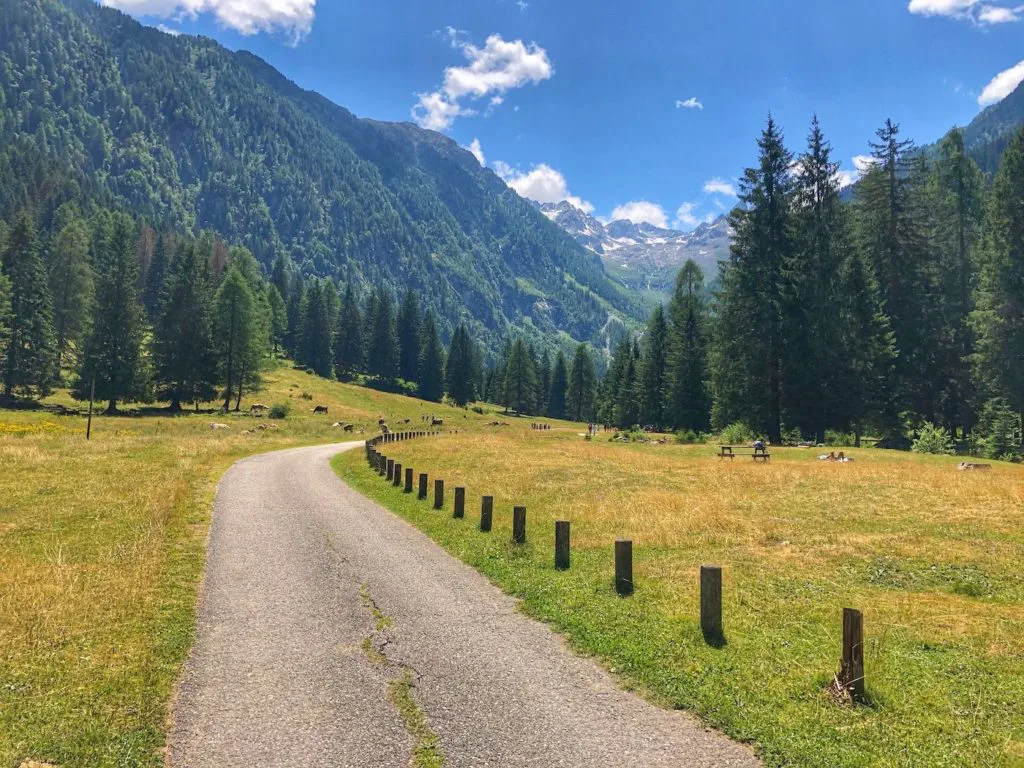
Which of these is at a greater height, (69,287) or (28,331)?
(69,287)

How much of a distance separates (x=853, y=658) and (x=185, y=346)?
71.1m

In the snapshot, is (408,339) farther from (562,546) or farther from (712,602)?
(712,602)

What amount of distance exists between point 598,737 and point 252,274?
11777 centimetres

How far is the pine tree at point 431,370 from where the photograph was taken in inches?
4436

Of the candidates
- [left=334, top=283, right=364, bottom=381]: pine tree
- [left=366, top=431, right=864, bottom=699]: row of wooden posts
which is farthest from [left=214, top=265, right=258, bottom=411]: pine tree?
[left=366, top=431, right=864, bottom=699]: row of wooden posts

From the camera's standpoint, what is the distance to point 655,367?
72625mm

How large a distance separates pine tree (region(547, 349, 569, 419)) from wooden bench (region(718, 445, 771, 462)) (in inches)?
3911

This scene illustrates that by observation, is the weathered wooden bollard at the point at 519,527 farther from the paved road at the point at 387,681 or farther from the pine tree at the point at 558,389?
the pine tree at the point at 558,389

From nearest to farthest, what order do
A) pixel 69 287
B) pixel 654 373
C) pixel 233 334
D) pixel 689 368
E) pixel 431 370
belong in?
1. pixel 689 368
2. pixel 233 334
3. pixel 654 373
4. pixel 69 287
5. pixel 431 370

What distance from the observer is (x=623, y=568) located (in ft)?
34.6

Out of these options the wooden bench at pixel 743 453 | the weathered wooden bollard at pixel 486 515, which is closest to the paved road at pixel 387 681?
the weathered wooden bollard at pixel 486 515

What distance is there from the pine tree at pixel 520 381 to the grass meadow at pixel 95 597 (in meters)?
87.6

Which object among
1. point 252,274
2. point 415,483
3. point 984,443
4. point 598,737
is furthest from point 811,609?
point 252,274

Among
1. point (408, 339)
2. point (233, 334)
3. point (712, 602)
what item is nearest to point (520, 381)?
point (408, 339)
